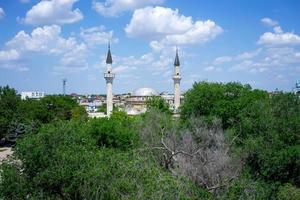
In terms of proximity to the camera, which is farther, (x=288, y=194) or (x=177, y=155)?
(x=177, y=155)

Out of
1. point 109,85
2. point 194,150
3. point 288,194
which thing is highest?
point 109,85

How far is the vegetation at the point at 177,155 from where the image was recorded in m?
13.1

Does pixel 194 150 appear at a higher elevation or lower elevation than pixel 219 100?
lower

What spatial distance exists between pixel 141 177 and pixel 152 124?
49.8 feet

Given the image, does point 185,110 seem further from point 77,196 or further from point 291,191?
point 77,196

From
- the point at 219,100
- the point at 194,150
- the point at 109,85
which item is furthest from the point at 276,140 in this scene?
the point at 109,85

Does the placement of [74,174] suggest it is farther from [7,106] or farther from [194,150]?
[7,106]

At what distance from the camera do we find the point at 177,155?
23016 millimetres

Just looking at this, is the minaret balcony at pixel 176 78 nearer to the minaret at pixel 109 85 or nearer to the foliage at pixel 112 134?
the minaret at pixel 109 85

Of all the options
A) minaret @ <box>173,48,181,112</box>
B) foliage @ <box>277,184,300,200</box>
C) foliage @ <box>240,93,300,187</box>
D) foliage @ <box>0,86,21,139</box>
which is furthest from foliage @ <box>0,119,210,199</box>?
minaret @ <box>173,48,181,112</box>

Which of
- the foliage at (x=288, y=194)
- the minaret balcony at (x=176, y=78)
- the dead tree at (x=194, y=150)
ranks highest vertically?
the minaret balcony at (x=176, y=78)

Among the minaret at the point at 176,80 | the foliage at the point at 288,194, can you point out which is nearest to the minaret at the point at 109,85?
the minaret at the point at 176,80

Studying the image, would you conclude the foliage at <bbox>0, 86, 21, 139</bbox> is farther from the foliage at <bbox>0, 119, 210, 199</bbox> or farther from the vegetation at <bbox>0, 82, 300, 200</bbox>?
the foliage at <bbox>0, 119, 210, 199</bbox>

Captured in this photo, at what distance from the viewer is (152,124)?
27.8 meters
